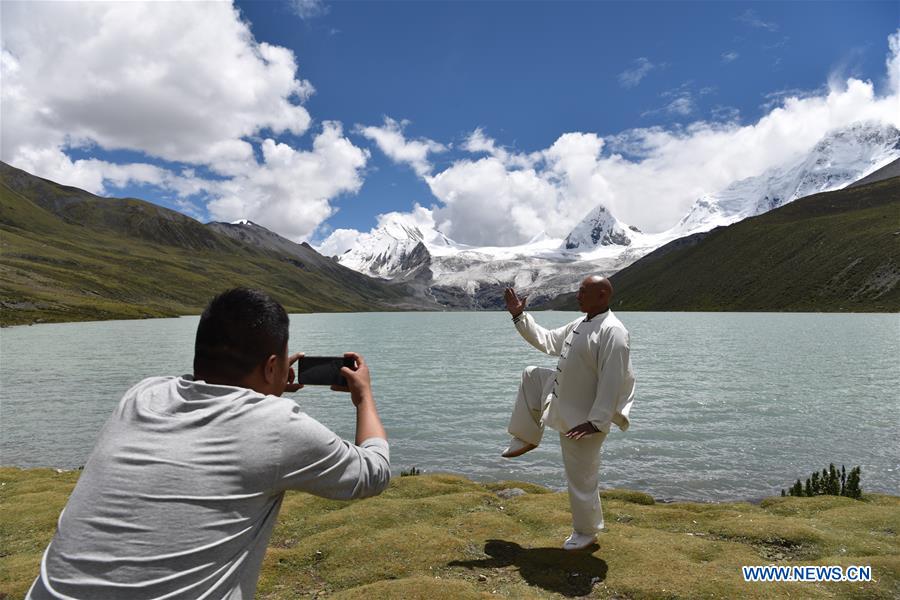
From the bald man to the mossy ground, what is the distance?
1.19m

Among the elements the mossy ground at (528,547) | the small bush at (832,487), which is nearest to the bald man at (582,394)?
the mossy ground at (528,547)

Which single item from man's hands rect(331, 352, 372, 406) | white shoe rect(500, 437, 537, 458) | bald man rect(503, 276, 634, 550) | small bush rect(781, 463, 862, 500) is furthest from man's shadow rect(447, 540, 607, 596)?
small bush rect(781, 463, 862, 500)

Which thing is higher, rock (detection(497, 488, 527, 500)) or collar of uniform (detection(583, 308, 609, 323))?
collar of uniform (detection(583, 308, 609, 323))

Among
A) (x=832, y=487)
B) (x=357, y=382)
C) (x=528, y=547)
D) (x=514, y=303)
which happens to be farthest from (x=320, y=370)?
(x=832, y=487)

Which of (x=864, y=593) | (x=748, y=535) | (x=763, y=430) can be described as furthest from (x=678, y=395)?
(x=864, y=593)

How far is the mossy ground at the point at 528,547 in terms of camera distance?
8758mm

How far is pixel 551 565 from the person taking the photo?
962 centimetres

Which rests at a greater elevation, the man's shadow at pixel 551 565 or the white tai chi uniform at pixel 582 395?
the white tai chi uniform at pixel 582 395

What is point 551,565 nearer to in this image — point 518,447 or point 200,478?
point 518,447

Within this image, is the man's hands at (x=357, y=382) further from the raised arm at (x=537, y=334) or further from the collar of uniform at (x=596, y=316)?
the raised arm at (x=537, y=334)

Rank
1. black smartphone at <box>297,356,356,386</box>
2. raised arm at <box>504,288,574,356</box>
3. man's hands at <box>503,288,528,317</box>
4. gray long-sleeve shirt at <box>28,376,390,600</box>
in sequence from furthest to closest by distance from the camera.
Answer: raised arm at <box>504,288,574,356</box> → man's hands at <box>503,288,528,317</box> → black smartphone at <box>297,356,356,386</box> → gray long-sleeve shirt at <box>28,376,390,600</box>

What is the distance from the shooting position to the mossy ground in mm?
8758

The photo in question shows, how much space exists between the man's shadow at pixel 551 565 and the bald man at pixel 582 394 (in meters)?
0.28

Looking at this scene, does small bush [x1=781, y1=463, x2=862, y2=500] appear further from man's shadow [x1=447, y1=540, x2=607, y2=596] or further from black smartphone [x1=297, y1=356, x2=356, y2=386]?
black smartphone [x1=297, y1=356, x2=356, y2=386]
